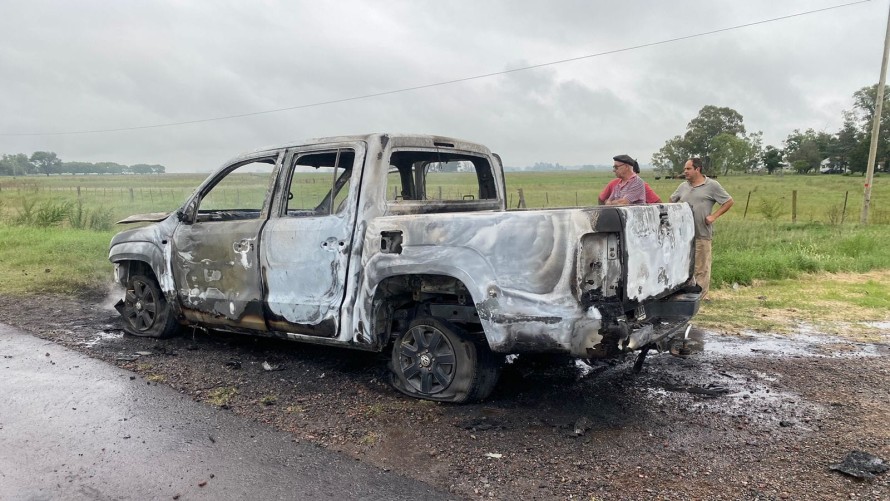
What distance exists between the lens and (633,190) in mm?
6570

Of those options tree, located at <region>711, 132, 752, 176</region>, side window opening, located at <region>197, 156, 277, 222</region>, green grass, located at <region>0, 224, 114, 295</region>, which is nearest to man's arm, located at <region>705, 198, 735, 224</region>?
side window opening, located at <region>197, 156, 277, 222</region>

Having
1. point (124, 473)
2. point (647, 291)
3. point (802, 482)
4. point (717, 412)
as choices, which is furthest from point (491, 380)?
point (124, 473)

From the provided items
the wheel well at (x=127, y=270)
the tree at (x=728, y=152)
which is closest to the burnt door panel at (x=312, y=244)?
the wheel well at (x=127, y=270)

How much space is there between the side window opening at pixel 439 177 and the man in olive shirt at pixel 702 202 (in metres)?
2.69

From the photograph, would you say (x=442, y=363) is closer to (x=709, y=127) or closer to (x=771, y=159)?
(x=709, y=127)

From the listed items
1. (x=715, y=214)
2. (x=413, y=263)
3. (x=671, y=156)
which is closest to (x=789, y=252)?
(x=715, y=214)

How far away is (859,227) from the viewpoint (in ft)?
51.0

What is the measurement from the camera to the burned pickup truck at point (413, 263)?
11.4 ft

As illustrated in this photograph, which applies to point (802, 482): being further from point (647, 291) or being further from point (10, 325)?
point (10, 325)

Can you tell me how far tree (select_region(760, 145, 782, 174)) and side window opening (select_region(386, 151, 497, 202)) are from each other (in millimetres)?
60724

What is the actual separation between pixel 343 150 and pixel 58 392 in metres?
2.76

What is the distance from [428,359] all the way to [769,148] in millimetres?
67185

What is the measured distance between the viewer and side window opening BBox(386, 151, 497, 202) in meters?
4.67

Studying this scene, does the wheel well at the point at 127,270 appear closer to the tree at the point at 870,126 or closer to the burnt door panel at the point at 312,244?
the burnt door panel at the point at 312,244
